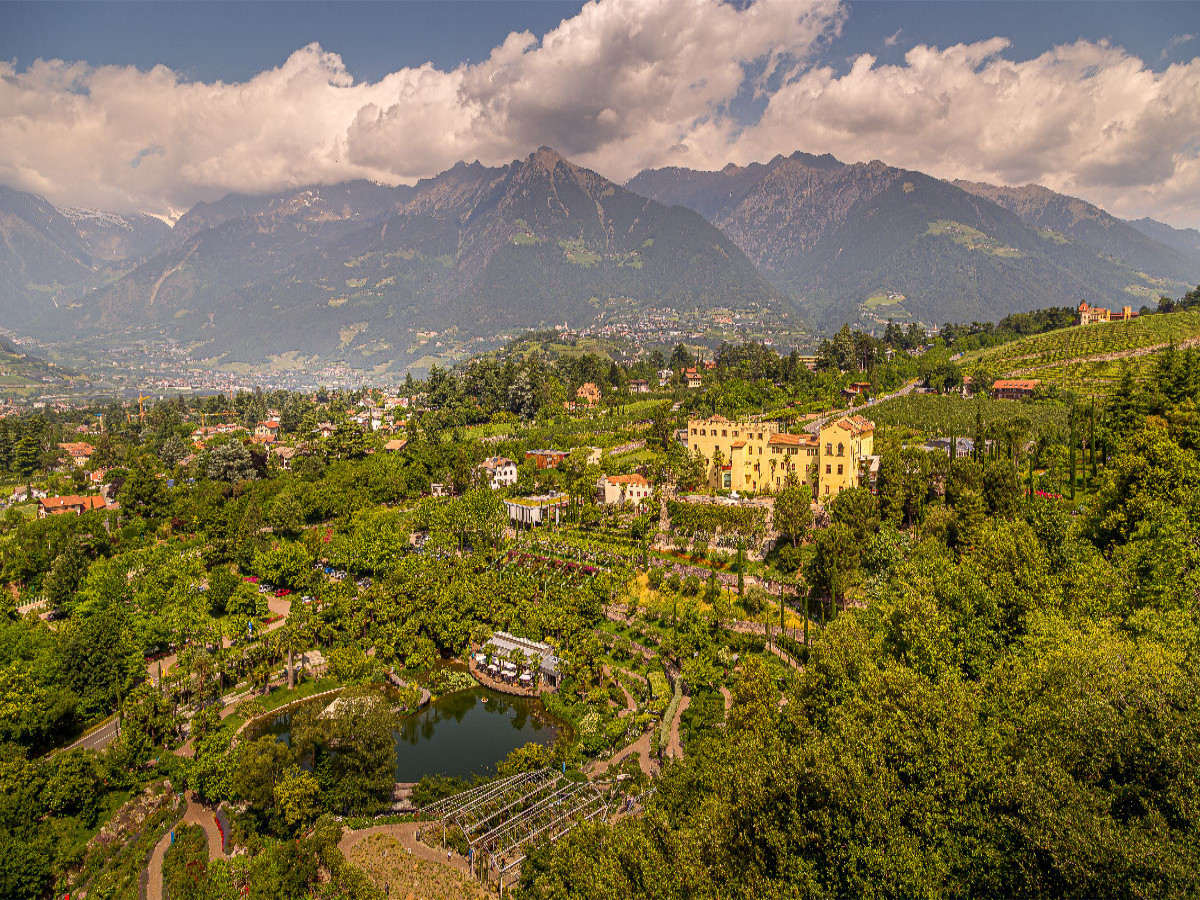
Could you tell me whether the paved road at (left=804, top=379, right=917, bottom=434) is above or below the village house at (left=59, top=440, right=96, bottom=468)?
above

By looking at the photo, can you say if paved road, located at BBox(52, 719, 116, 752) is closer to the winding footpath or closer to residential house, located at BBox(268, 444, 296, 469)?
the winding footpath

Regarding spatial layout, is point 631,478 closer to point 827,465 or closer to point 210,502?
point 827,465

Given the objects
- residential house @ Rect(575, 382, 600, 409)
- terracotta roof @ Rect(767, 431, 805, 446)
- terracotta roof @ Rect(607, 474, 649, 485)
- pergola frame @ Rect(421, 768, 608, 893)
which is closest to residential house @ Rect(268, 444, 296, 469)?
terracotta roof @ Rect(607, 474, 649, 485)

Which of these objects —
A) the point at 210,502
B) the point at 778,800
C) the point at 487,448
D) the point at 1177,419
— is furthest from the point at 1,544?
the point at 1177,419

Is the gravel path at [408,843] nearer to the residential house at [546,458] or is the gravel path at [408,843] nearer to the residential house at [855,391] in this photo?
the residential house at [546,458]

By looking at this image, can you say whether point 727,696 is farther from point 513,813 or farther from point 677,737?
point 513,813

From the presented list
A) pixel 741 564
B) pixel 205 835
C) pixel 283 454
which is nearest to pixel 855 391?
pixel 741 564
